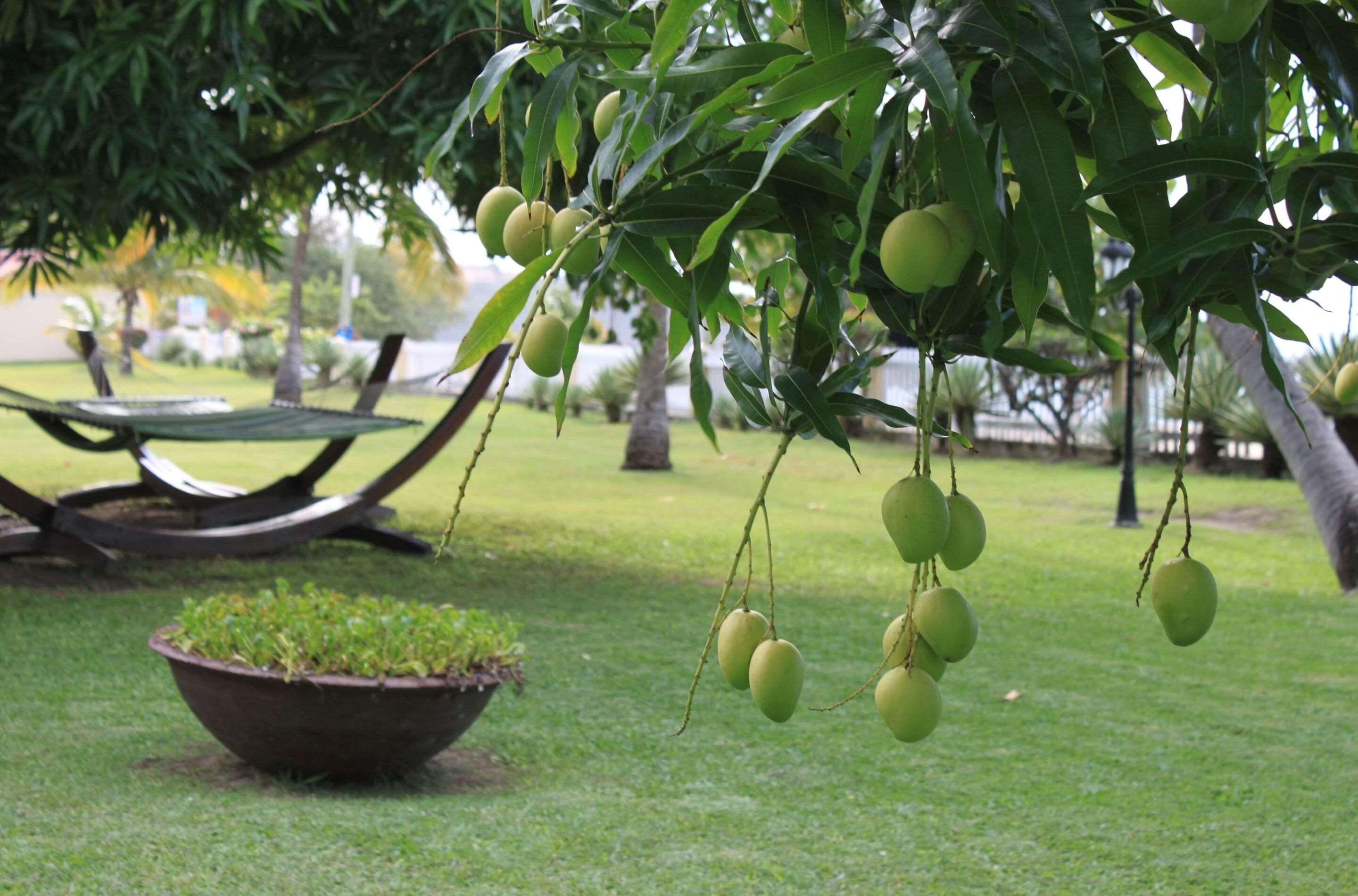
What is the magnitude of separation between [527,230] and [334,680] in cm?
213

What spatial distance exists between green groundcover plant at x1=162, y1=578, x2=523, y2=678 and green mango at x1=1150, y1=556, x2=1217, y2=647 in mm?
2165

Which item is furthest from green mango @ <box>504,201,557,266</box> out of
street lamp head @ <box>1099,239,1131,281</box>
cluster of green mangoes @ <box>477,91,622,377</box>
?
street lamp head @ <box>1099,239,1131,281</box>

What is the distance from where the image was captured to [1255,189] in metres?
0.68

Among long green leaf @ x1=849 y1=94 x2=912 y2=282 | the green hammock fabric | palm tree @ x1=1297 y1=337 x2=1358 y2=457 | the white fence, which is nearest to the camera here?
long green leaf @ x1=849 y1=94 x2=912 y2=282

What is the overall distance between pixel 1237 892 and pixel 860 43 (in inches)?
93.4

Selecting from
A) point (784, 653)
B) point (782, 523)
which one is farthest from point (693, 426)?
point (784, 653)

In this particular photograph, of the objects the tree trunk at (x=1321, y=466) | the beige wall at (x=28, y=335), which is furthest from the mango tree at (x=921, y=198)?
the beige wall at (x=28, y=335)

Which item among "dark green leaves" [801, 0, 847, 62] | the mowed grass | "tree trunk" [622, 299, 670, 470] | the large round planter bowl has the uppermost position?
"dark green leaves" [801, 0, 847, 62]

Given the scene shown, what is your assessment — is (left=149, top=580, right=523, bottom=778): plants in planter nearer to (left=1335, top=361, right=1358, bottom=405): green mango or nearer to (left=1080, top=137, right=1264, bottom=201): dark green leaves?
(left=1335, top=361, right=1358, bottom=405): green mango

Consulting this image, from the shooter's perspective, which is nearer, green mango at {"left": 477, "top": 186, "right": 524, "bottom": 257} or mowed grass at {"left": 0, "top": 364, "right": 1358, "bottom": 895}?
green mango at {"left": 477, "top": 186, "right": 524, "bottom": 257}

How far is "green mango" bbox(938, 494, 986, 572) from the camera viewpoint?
0.77 metres

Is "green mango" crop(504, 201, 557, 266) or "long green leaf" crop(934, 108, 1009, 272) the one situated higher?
"long green leaf" crop(934, 108, 1009, 272)

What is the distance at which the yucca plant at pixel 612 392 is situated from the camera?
16156 mm

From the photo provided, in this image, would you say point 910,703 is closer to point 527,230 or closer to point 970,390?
point 527,230
